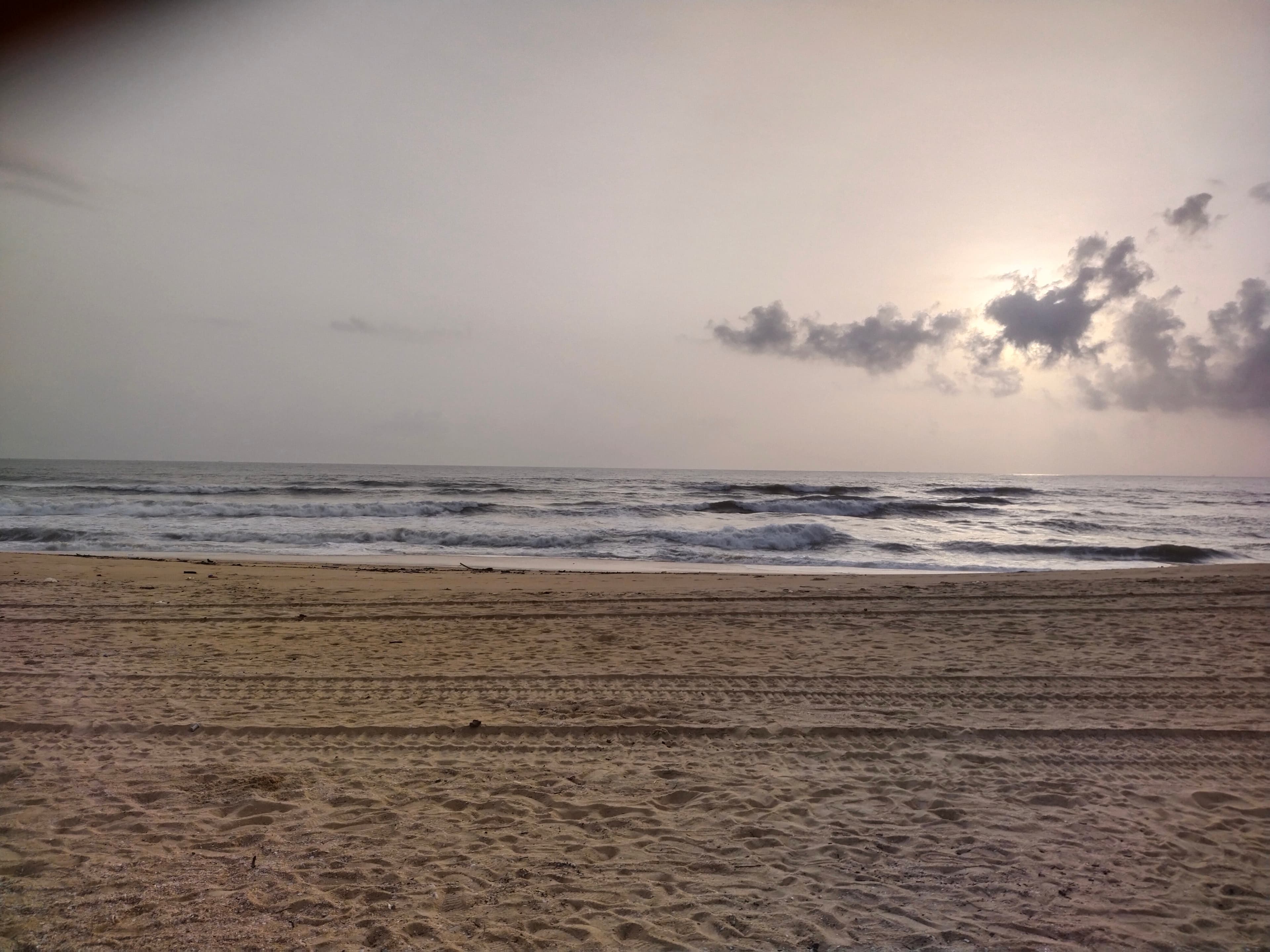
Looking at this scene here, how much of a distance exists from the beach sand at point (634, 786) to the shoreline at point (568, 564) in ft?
25.1

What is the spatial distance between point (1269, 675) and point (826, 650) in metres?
4.09

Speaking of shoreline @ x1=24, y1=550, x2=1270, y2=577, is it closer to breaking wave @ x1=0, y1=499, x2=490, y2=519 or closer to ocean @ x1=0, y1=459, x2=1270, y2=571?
ocean @ x1=0, y1=459, x2=1270, y2=571

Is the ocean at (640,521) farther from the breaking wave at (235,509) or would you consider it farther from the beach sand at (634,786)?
the beach sand at (634,786)

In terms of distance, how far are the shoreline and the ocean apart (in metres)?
0.37

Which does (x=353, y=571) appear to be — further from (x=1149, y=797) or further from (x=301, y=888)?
(x=1149, y=797)

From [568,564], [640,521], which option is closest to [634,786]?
[568,564]

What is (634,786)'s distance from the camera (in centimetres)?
476

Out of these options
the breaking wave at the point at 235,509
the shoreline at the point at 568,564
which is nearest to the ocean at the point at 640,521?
the breaking wave at the point at 235,509

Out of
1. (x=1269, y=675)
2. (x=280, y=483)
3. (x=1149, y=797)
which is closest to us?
(x=1149, y=797)

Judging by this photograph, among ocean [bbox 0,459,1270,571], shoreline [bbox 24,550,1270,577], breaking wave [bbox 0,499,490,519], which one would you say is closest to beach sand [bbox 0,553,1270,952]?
shoreline [bbox 24,550,1270,577]

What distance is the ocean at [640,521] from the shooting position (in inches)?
858

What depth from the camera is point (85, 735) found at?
5453mm

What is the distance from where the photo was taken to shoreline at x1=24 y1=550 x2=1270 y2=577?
1698cm

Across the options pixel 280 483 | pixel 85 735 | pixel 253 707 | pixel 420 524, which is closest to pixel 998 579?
pixel 253 707
